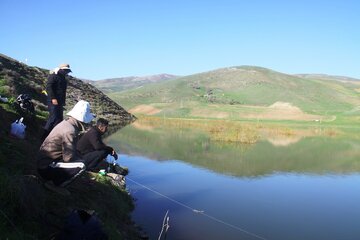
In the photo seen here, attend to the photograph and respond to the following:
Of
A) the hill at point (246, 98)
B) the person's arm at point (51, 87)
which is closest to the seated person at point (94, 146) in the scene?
the person's arm at point (51, 87)

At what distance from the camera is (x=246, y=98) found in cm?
11850

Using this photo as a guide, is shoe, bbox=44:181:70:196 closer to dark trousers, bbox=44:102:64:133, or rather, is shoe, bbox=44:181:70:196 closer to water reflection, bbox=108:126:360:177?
dark trousers, bbox=44:102:64:133

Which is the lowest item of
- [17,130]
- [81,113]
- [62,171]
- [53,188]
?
[53,188]

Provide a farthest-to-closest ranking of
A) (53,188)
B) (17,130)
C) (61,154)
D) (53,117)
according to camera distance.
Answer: (53,117) < (17,130) < (53,188) < (61,154)

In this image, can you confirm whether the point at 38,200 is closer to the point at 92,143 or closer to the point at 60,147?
the point at 60,147

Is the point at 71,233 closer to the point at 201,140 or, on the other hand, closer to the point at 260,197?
the point at 260,197

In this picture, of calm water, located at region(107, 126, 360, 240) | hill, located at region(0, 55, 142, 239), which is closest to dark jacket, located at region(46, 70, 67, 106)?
hill, located at region(0, 55, 142, 239)

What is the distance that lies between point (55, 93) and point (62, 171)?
4911 mm

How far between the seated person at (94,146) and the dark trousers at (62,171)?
2445mm

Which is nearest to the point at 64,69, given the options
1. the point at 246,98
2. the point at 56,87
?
the point at 56,87

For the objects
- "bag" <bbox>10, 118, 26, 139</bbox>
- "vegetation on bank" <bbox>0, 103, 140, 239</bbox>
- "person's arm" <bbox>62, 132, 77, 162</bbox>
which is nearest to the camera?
"vegetation on bank" <bbox>0, 103, 140, 239</bbox>

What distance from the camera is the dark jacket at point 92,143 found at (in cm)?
949

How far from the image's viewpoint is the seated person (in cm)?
947

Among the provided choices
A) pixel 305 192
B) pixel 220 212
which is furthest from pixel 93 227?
pixel 305 192
